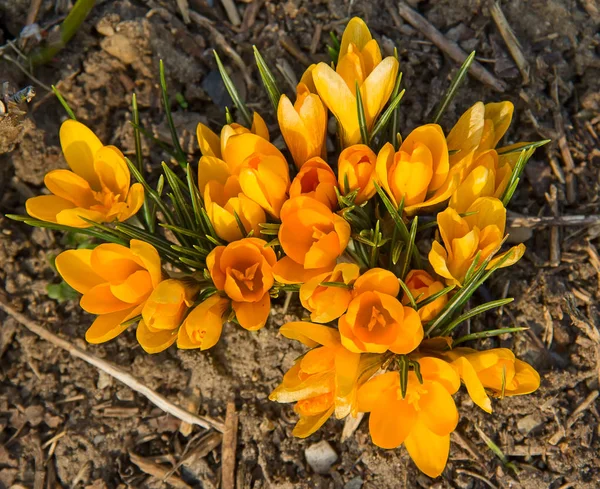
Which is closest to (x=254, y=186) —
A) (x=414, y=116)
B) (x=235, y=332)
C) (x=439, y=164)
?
(x=439, y=164)

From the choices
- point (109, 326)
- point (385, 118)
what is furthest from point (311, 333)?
point (385, 118)

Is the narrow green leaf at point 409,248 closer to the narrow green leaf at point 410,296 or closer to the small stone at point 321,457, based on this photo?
the narrow green leaf at point 410,296

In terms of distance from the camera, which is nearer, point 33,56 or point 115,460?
point 115,460

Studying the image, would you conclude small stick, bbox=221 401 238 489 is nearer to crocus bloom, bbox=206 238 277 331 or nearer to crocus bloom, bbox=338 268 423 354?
crocus bloom, bbox=206 238 277 331

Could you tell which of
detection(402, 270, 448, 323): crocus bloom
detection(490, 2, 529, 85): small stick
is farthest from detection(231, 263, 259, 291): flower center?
detection(490, 2, 529, 85): small stick

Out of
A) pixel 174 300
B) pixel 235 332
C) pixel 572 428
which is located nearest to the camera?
pixel 174 300

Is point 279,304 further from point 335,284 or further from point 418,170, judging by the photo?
point 418,170

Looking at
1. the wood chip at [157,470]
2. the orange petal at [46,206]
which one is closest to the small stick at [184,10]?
the orange petal at [46,206]

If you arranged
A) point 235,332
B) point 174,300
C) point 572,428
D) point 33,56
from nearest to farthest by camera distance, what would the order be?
point 174,300
point 572,428
point 235,332
point 33,56

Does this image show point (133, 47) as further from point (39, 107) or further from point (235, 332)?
point (235, 332)
